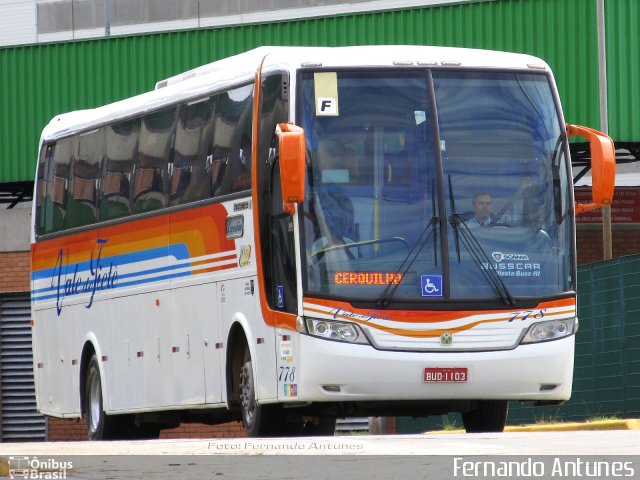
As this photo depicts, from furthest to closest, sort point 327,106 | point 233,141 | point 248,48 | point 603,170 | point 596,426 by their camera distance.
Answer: point 248,48, point 596,426, point 233,141, point 327,106, point 603,170

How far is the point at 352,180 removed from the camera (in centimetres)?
1595

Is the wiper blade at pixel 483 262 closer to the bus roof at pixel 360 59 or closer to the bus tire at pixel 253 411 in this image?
the bus roof at pixel 360 59

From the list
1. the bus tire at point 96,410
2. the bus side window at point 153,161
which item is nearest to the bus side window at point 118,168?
the bus side window at point 153,161

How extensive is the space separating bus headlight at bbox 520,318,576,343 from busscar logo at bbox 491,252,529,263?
0.61m

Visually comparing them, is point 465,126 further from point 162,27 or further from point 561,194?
point 162,27

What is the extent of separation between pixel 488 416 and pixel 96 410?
18.8 ft

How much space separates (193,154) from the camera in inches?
719

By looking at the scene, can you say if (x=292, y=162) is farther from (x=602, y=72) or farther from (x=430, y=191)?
(x=602, y=72)

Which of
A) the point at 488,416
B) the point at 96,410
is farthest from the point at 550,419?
the point at 96,410

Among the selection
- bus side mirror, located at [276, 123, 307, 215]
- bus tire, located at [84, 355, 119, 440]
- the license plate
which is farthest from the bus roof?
bus tire, located at [84, 355, 119, 440]

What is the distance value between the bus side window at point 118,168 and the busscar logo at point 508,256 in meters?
5.25

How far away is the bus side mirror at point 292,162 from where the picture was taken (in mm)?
15320

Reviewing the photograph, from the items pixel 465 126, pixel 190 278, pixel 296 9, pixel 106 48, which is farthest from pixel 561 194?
pixel 296 9

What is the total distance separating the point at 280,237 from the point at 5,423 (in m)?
14.7
